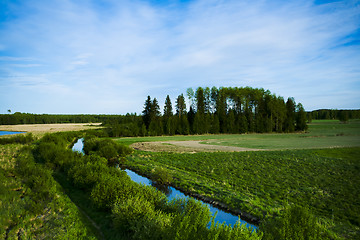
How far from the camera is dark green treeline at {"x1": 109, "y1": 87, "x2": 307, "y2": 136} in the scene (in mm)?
73500

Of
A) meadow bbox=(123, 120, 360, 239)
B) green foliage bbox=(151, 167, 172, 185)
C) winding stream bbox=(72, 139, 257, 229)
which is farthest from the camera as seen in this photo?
green foliage bbox=(151, 167, 172, 185)

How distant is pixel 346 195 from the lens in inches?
508

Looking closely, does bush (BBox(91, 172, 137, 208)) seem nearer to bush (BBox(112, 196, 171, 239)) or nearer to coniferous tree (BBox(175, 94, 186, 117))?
bush (BBox(112, 196, 171, 239))

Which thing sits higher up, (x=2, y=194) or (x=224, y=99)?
(x=224, y=99)

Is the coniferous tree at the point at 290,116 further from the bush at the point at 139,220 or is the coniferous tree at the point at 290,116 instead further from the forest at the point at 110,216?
the bush at the point at 139,220

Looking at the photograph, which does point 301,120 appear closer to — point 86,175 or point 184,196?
point 184,196

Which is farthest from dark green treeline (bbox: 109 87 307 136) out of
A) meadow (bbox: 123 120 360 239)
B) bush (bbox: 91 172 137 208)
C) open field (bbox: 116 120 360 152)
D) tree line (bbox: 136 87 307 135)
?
bush (bbox: 91 172 137 208)

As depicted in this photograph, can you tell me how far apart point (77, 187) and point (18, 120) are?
177001 mm

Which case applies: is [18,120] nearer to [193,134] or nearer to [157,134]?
[157,134]

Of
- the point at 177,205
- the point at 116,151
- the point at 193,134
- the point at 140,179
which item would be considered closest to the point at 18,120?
the point at 193,134

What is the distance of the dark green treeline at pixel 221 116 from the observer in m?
73.5

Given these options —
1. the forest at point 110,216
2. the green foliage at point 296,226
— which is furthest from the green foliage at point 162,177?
the green foliage at point 296,226

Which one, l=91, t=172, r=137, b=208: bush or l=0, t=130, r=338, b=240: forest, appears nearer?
l=0, t=130, r=338, b=240: forest

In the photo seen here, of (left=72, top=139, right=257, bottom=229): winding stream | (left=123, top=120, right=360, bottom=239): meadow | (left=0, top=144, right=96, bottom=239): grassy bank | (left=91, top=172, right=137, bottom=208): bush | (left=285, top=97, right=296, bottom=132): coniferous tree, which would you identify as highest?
(left=285, top=97, right=296, bottom=132): coniferous tree
